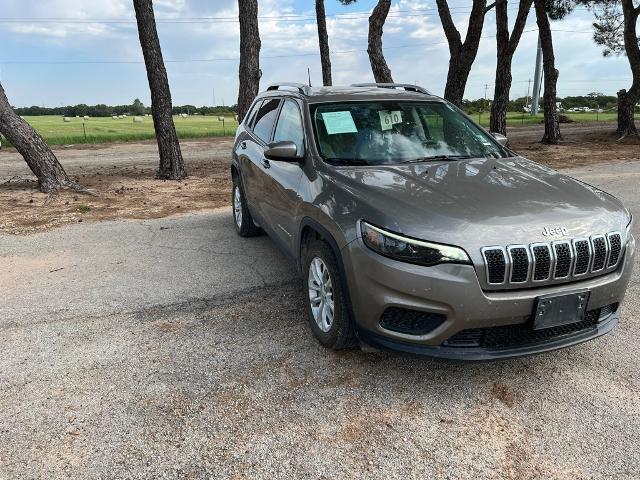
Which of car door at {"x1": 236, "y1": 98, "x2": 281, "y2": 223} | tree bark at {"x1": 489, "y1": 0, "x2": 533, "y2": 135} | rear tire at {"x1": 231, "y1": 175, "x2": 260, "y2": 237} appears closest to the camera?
car door at {"x1": 236, "y1": 98, "x2": 281, "y2": 223}

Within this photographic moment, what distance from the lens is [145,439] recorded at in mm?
2650

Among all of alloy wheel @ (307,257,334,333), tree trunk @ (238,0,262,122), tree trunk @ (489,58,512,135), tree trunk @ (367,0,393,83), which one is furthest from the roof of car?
tree trunk @ (489,58,512,135)

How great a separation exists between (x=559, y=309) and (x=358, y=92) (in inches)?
102

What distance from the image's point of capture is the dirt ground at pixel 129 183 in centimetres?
778

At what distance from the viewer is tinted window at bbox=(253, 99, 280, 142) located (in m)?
5.05

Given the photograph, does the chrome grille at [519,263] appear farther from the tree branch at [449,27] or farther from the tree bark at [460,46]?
the tree branch at [449,27]

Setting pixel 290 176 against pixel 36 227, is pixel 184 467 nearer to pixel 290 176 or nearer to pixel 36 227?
pixel 290 176

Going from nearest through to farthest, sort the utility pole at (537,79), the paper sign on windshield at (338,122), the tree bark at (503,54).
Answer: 1. the paper sign on windshield at (338,122)
2. the tree bark at (503,54)
3. the utility pole at (537,79)

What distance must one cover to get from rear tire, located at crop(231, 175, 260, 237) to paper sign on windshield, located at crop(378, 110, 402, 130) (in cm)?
221

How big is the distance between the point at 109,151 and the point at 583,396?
19.0 m

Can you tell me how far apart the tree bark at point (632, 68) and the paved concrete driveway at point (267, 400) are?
17.3m

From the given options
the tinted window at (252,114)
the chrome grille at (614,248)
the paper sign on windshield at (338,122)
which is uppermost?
the tinted window at (252,114)

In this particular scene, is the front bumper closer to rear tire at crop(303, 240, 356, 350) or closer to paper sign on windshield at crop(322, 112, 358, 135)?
rear tire at crop(303, 240, 356, 350)

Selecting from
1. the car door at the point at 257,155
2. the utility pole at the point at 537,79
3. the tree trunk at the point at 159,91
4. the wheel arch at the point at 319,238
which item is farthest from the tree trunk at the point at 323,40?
the utility pole at the point at 537,79
